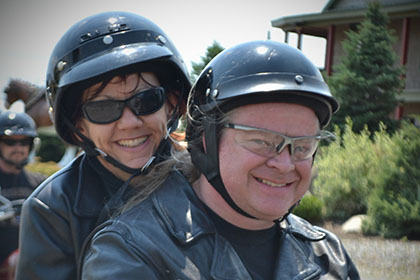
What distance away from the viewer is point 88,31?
250cm

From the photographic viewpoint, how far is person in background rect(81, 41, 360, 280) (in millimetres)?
1636

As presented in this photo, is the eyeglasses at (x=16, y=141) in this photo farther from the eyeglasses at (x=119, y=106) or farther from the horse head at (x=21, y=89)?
the horse head at (x=21, y=89)

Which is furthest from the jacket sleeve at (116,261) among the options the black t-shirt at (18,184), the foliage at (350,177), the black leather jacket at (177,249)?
the foliage at (350,177)

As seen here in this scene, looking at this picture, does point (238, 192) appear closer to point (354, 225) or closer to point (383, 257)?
point (383, 257)

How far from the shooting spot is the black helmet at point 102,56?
7.68 feet

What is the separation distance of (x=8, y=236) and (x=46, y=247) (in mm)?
2673

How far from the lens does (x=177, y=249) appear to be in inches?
64.6

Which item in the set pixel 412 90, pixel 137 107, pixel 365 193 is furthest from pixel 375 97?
pixel 137 107

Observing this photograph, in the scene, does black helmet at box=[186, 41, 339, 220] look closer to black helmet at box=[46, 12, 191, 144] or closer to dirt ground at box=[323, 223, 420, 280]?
black helmet at box=[46, 12, 191, 144]

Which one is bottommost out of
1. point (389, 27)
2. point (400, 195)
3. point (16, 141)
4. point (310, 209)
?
point (310, 209)

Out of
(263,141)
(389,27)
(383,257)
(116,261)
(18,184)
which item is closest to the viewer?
(116,261)

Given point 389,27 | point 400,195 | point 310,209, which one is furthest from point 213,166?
point 389,27

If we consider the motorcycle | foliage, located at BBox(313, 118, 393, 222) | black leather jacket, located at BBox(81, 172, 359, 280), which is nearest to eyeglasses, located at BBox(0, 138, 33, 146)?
the motorcycle

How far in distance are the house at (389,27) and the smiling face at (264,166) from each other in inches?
689
